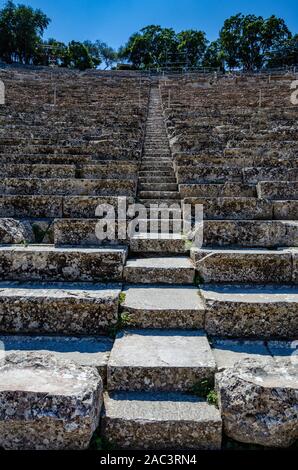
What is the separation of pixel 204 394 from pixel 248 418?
0.26m

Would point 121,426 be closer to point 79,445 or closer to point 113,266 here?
point 79,445

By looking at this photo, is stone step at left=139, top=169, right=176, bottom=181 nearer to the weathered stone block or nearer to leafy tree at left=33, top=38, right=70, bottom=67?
the weathered stone block

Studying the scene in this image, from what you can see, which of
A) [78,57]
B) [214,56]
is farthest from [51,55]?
[214,56]

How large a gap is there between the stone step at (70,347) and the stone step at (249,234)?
52.7 inches

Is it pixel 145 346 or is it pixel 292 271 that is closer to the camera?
pixel 145 346

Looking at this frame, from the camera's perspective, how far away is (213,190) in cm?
411

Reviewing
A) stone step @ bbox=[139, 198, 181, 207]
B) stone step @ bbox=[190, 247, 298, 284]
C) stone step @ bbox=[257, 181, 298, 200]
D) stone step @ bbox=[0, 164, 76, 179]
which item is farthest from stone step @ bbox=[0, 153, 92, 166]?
stone step @ bbox=[190, 247, 298, 284]

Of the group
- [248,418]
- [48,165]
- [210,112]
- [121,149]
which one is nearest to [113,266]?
[248,418]

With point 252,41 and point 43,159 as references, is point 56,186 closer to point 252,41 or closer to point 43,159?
point 43,159

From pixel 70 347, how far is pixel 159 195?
2454mm

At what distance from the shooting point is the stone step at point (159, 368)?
1978 mm

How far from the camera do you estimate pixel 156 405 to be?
6.09 feet

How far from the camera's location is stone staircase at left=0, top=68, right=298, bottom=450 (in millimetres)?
1904

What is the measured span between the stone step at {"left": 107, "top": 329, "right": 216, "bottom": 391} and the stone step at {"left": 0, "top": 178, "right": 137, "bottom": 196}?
2.25 meters
